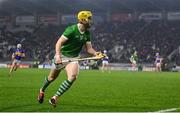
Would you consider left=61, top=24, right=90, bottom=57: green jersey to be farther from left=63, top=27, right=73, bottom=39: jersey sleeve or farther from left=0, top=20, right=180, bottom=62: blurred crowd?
left=0, top=20, right=180, bottom=62: blurred crowd

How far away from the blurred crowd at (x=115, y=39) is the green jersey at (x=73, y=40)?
47893 mm

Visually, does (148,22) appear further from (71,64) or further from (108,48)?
(71,64)

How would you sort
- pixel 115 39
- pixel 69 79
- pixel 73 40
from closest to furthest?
pixel 69 79
pixel 73 40
pixel 115 39

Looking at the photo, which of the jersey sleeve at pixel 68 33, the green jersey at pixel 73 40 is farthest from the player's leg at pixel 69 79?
the jersey sleeve at pixel 68 33

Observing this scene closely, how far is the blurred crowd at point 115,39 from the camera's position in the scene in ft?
203

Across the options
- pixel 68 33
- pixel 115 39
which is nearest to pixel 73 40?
pixel 68 33

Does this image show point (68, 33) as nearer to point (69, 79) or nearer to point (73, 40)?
point (73, 40)

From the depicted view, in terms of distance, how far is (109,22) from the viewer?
68.6 meters

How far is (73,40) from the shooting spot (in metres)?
11.5

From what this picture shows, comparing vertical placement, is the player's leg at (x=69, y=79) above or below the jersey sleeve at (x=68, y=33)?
below

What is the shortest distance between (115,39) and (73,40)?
55.2 metres

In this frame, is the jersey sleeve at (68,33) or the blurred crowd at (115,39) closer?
the jersey sleeve at (68,33)

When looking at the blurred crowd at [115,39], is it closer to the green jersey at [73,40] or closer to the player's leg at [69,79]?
the green jersey at [73,40]

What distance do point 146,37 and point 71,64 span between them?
54.0 m
